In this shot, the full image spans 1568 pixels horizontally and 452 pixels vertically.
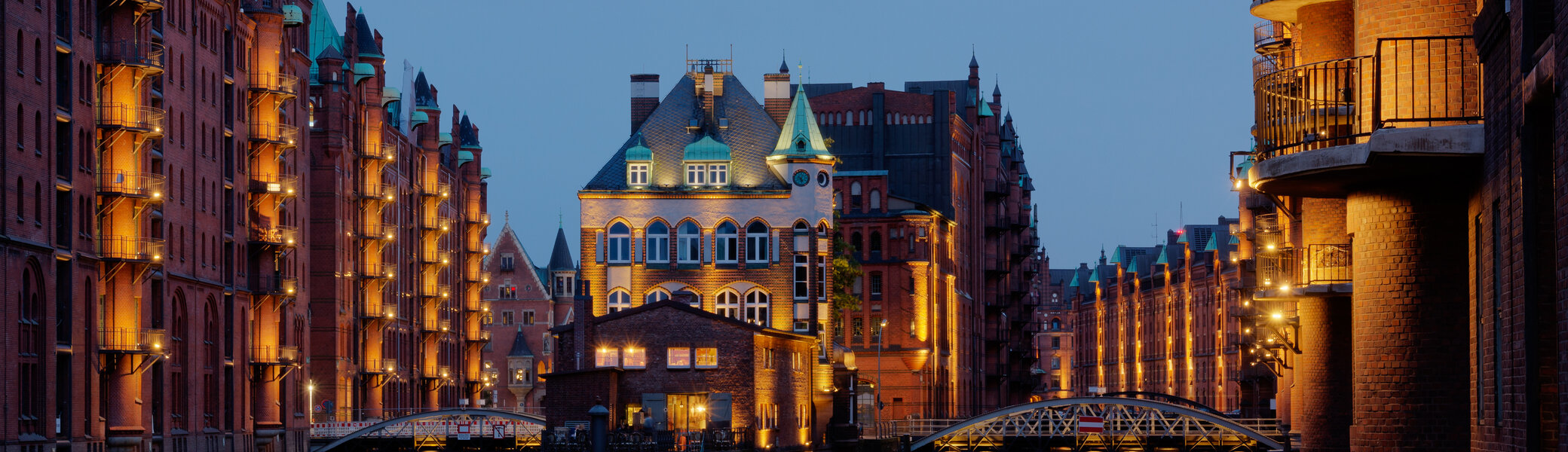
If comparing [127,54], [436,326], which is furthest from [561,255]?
[127,54]

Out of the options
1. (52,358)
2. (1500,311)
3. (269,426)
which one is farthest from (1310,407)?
(269,426)

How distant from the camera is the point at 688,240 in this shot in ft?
281

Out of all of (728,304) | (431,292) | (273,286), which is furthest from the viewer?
(431,292)

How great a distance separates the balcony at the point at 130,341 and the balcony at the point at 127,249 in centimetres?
232

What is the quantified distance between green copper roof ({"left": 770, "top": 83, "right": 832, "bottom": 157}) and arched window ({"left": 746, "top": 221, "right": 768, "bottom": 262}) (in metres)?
3.25

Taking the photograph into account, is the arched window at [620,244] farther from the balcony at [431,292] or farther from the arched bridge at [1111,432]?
the balcony at [431,292]

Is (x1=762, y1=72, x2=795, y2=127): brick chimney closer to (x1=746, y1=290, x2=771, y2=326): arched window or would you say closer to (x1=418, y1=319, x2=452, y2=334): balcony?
(x1=746, y1=290, x2=771, y2=326): arched window

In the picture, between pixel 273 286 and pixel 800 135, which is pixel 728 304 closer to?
pixel 800 135

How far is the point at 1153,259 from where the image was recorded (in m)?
190

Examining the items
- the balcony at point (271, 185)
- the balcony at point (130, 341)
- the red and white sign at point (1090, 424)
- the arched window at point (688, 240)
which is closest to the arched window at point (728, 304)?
the arched window at point (688, 240)

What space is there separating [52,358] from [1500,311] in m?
50.1

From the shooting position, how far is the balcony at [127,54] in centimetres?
6278

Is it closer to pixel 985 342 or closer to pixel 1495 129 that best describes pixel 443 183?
pixel 985 342

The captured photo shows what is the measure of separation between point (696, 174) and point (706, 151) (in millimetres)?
1043
